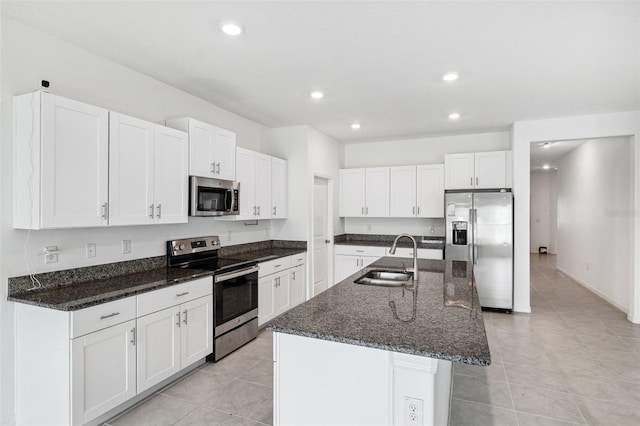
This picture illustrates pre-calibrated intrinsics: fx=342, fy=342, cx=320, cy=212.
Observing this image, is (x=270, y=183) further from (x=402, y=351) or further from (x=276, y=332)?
(x=402, y=351)

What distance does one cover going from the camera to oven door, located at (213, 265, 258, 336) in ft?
10.5

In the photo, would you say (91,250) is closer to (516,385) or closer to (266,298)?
(266,298)

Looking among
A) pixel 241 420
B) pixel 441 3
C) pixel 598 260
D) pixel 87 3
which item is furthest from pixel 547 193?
pixel 87 3

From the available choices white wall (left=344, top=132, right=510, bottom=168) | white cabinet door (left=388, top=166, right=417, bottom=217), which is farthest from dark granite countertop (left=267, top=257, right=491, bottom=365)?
white wall (left=344, top=132, right=510, bottom=168)

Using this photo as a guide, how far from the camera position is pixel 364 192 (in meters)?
5.88

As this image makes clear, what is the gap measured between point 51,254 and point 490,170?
520 cm

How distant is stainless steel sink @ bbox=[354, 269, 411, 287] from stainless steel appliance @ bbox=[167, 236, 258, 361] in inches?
53.2

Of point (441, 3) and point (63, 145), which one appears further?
point (63, 145)

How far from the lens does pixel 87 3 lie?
82.1 inches

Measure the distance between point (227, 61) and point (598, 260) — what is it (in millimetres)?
6469

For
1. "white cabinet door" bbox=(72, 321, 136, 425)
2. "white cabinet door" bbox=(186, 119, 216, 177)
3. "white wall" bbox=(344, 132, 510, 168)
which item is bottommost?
"white cabinet door" bbox=(72, 321, 136, 425)

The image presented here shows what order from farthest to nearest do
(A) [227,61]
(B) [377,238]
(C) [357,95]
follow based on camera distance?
(B) [377,238], (C) [357,95], (A) [227,61]

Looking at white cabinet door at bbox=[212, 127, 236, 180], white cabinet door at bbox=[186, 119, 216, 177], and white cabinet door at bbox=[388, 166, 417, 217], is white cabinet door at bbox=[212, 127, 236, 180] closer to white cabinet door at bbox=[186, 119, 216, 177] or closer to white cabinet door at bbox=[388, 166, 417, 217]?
white cabinet door at bbox=[186, 119, 216, 177]

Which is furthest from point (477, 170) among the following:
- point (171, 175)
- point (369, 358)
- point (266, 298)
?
point (369, 358)
